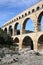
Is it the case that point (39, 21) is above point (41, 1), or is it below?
below

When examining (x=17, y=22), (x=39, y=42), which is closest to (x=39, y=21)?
(x=39, y=42)

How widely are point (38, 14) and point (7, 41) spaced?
7612 mm

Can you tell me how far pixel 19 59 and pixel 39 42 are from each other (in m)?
16.0

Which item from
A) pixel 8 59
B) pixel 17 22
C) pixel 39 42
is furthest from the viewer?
pixel 17 22

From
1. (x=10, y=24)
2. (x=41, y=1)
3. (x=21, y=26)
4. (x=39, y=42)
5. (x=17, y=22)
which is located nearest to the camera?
(x=39, y=42)

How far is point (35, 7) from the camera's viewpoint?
39562 millimetres

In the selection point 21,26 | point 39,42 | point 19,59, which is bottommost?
point 19,59

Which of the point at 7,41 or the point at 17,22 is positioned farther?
the point at 17,22

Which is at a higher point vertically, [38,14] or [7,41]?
[38,14]

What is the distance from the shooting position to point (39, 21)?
3512cm

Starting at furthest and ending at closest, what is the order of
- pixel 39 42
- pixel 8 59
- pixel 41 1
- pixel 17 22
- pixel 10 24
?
pixel 10 24
pixel 17 22
pixel 41 1
pixel 39 42
pixel 8 59

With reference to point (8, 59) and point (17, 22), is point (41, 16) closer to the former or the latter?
point (17, 22)

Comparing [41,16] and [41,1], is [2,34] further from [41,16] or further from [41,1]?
[41,1]

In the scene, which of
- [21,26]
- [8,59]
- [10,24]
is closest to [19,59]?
[8,59]
